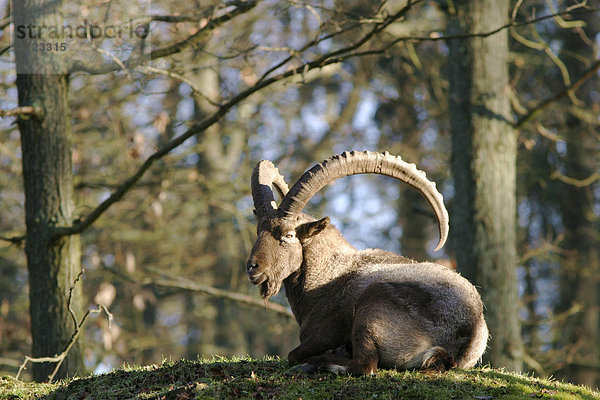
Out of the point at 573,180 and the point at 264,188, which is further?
the point at 573,180

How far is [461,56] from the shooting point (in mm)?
12125

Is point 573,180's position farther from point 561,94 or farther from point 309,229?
point 309,229

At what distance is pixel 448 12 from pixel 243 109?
37.9 ft

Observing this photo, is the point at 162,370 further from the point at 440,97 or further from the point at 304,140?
the point at 304,140

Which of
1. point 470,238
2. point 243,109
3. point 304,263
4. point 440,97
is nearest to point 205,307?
point 243,109

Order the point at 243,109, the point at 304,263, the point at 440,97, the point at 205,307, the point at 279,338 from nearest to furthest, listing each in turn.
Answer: the point at 304,263
the point at 440,97
the point at 243,109
the point at 205,307
the point at 279,338

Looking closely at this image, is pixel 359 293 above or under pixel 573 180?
under

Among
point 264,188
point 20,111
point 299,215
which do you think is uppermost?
point 20,111

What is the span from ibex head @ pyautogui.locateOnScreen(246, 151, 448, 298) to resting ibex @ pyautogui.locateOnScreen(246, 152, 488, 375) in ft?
0.04

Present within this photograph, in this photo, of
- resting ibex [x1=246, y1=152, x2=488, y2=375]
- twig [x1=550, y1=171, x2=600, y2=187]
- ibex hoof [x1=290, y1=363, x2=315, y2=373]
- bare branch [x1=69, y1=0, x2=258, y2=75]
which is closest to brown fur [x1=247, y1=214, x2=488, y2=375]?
resting ibex [x1=246, y1=152, x2=488, y2=375]

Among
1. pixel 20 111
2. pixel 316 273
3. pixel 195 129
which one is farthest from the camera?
pixel 20 111

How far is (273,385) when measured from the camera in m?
6.70

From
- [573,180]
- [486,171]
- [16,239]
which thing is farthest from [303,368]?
[573,180]

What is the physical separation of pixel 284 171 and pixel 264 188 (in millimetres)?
13751
